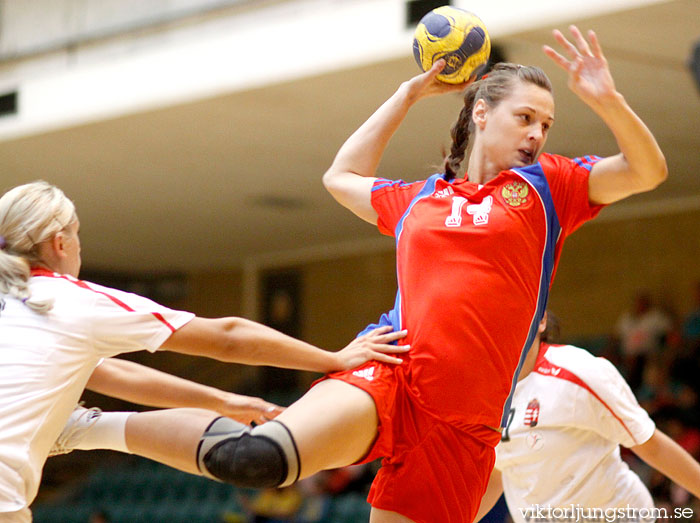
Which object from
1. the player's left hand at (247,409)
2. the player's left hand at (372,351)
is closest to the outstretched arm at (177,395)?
the player's left hand at (247,409)

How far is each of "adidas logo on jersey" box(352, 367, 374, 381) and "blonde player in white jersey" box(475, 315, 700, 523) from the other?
1259 mm

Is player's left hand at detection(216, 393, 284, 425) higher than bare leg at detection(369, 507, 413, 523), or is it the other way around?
player's left hand at detection(216, 393, 284, 425)

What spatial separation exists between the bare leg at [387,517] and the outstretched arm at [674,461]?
142 centimetres

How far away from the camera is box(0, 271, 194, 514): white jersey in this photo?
8.48ft

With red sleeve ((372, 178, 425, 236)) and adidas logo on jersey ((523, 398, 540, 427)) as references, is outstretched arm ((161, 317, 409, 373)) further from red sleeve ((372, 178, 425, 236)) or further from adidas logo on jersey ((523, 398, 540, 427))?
adidas logo on jersey ((523, 398, 540, 427))

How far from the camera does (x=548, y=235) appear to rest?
2961 millimetres

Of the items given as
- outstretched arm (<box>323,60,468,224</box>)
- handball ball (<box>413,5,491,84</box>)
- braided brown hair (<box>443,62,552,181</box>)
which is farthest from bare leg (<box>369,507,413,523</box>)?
handball ball (<box>413,5,491,84</box>)

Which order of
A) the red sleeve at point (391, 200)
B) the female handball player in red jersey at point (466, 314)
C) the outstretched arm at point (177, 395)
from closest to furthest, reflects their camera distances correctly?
1. the female handball player in red jersey at point (466, 314)
2. the outstretched arm at point (177, 395)
3. the red sleeve at point (391, 200)

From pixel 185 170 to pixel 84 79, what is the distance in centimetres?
179

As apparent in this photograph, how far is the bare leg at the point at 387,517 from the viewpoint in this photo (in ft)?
Answer: 9.37

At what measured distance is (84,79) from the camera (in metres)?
8.46

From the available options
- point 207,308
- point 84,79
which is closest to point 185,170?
point 84,79

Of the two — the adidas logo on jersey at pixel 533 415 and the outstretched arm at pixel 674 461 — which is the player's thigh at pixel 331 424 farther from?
the outstretched arm at pixel 674 461

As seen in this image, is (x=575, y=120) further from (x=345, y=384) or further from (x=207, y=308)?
(x=207, y=308)
